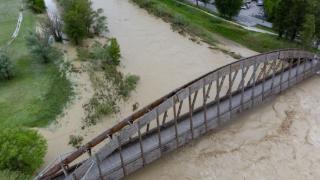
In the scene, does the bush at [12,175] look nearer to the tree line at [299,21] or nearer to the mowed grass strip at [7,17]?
the mowed grass strip at [7,17]

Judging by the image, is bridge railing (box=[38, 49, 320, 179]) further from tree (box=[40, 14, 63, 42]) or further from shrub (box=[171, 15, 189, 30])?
tree (box=[40, 14, 63, 42])

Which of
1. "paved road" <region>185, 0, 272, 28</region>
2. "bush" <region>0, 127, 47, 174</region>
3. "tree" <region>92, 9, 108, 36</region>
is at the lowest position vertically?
"paved road" <region>185, 0, 272, 28</region>

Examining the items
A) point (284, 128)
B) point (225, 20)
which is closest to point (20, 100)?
point (284, 128)

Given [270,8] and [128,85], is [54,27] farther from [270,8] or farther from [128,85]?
[270,8]

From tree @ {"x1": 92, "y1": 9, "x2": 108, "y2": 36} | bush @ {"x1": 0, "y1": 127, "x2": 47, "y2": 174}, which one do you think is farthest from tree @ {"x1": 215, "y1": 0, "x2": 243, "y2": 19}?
bush @ {"x1": 0, "y1": 127, "x2": 47, "y2": 174}

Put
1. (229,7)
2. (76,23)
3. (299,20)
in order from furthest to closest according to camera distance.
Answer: (229,7)
(299,20)
(76,23)

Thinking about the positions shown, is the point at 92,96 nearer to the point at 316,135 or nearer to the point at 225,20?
the point at 316,135

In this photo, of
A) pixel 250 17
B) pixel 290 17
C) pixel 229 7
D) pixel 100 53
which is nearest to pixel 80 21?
pixel 100 53
